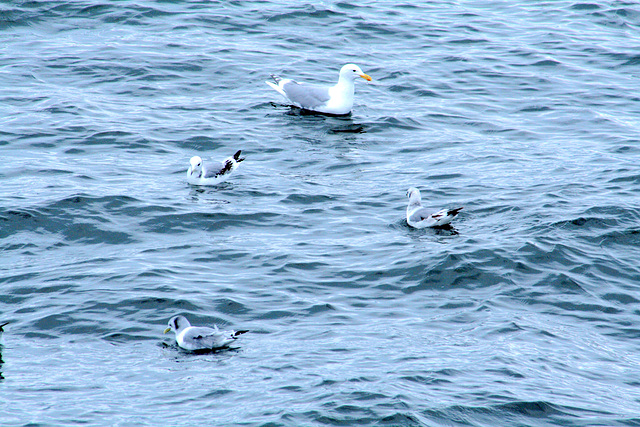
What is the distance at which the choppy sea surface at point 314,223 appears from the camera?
31.7ft

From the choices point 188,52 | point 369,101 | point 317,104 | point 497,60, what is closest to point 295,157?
point 317,104

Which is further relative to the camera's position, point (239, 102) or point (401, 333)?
point (239, 102)

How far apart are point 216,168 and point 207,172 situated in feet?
0.60

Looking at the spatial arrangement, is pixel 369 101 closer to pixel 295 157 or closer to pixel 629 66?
pixel 295 157

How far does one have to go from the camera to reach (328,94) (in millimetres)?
20172

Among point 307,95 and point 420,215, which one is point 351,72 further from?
point 420,215

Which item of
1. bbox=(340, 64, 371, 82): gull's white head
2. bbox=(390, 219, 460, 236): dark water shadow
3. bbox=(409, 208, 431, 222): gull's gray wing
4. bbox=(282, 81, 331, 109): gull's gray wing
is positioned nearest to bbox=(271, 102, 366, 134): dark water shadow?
bbox=(282, 81, 331, 109): gull's gray wing

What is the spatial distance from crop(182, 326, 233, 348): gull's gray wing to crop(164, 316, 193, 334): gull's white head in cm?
20

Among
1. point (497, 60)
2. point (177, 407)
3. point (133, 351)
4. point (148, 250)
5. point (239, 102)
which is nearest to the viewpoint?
point (177, 407)

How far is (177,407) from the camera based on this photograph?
9156 millimetres

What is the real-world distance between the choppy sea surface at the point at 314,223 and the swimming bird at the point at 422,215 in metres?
0.21

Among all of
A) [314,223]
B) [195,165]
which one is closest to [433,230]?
[314,223]

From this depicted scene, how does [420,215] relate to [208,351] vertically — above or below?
above

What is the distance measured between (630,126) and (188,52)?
35.9 feet
